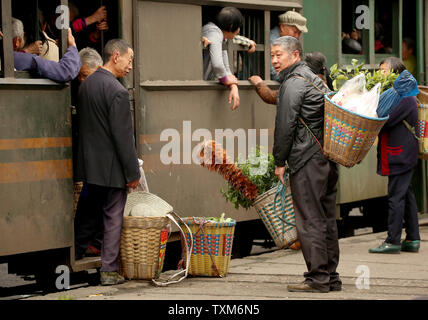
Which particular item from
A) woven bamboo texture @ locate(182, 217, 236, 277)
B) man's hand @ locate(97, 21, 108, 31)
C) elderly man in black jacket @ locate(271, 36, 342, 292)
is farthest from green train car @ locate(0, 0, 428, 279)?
elderly man in black jacket @ locate(271, 36, 342, 292)

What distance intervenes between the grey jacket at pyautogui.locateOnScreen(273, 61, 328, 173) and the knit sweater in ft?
7.99

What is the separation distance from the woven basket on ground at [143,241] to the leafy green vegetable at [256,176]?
779 millimetres

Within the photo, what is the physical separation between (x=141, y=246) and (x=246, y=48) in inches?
115

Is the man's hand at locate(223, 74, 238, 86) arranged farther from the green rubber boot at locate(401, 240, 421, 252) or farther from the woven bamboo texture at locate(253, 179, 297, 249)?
the green rubber boot at locate(401, 240, 421, 252)

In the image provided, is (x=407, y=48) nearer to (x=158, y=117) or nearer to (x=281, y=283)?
(x=158, y=117)

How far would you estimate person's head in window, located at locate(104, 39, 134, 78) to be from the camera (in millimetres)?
7836

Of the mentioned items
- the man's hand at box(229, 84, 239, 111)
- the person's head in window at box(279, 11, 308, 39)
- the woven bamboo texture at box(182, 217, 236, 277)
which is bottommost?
the woven bamboo texture at box(182, 217, 236, 277)

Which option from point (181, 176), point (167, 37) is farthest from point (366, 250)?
point (167, 37)

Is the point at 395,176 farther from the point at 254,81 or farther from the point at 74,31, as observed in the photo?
the point at 74,31

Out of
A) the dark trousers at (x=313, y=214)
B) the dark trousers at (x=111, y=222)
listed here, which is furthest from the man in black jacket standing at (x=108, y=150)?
the dark trousers at (x=313, y=214)

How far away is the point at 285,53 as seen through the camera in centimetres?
733

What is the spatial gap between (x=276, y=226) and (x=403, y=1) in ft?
19.1

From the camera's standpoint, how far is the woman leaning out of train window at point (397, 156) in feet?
31.0

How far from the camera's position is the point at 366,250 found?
32.4 ft
